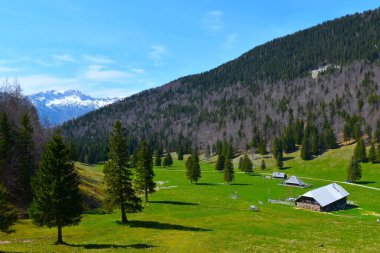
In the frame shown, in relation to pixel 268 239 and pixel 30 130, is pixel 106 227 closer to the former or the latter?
pixel 268 239

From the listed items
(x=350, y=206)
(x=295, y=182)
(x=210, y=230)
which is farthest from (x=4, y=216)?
(x=295, y=182)

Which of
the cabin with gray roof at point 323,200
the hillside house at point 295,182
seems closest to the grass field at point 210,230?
the cabin with gray roof at point 323,200

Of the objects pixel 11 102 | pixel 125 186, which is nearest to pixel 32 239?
pixel 125 186

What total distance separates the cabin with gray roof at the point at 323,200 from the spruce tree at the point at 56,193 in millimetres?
64201

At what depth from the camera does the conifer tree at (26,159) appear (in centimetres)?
6938

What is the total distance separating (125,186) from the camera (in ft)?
187

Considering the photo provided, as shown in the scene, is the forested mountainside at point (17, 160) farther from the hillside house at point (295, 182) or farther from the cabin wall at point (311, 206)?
the hillside house at point (295, 182)

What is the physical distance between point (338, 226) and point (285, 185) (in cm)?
6212

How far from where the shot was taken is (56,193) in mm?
42469

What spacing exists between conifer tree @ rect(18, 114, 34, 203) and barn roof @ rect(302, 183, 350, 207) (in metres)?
63.3

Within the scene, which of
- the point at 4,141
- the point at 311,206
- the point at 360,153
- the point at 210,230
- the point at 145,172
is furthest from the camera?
the point at 360,153

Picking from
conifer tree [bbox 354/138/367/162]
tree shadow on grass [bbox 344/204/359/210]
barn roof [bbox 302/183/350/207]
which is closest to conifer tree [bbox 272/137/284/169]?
conifer tree [bbox 354/138/367/162]

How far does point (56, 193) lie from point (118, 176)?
14512 millimetres

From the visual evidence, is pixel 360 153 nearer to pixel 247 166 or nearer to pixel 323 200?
pixel 247 166
